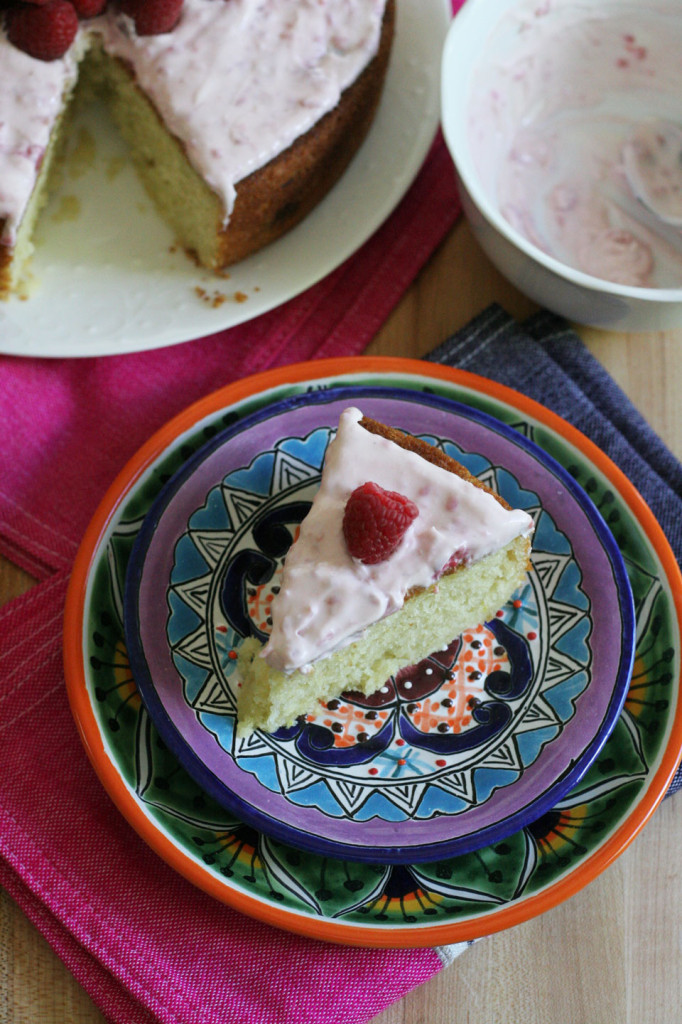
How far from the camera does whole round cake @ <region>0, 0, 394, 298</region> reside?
2227 millimetres

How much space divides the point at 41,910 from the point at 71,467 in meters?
0.99

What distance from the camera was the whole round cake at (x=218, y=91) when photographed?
2227mm

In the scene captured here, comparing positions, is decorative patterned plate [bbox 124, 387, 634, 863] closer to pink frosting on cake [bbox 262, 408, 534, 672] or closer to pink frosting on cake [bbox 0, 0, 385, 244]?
pink frosting on cake [bbox 262, 408, 534, 672]

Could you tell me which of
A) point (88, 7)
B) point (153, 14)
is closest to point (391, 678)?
point (153, 14)

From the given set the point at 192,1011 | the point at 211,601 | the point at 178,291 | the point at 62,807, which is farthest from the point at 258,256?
the point at 192,1011

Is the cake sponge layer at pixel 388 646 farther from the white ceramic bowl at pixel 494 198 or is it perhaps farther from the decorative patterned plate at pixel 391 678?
the white ceramic bowl at pixel 494 198

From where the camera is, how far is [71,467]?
2273 millimetres

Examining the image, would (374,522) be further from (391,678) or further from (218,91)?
(218,91)

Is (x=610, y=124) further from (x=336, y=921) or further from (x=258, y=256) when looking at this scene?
(x=336, y=921)

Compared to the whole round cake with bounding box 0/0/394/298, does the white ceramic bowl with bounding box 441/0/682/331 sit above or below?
below

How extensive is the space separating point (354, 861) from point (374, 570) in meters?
0.56

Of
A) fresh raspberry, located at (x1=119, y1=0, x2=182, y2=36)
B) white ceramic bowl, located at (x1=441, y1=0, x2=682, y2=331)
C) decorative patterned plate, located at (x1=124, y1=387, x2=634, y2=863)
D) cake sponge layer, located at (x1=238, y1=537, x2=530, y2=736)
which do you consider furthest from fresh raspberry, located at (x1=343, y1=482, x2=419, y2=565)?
fresh raspberry, located at (x1=119, y1=0, x2=182, y2=36)

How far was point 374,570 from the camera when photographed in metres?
1.82

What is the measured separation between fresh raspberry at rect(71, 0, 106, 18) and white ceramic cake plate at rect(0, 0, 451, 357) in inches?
12.9
